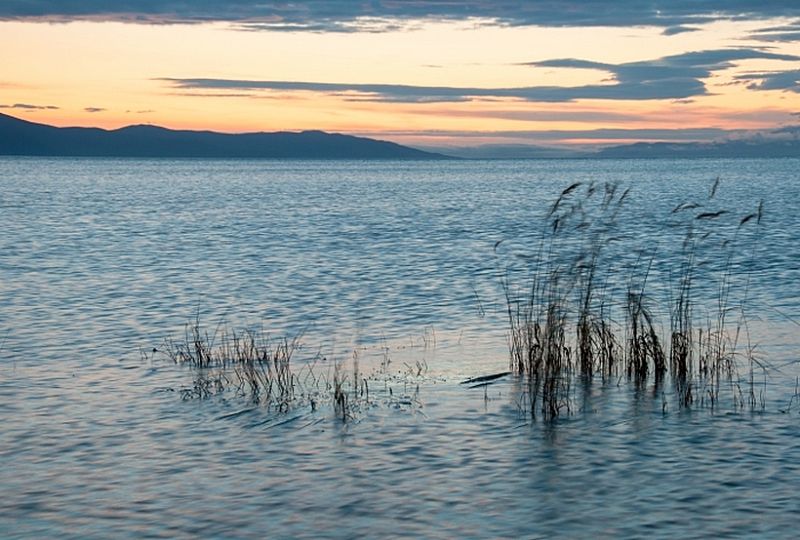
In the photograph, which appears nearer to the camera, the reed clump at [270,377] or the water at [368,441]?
the water at [368,441]

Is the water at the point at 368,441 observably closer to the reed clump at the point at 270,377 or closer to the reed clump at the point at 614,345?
the reed clump at the point at 270,377

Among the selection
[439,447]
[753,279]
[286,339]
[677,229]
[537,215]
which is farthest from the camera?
[537,215]

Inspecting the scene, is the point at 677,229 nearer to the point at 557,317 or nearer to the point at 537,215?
the point at 537,215

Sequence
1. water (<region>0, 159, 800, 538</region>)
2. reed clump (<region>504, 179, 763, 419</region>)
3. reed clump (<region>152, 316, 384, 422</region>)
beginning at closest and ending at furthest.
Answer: water (<region>0, 159, 800, 538</region>) → reed clump (<region>504, 179, 763, 419</region>) → reed clump (<region>152, 316, 384, 422</region>)

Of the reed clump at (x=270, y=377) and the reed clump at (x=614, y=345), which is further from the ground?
the reed clump at (x=614, y=345)

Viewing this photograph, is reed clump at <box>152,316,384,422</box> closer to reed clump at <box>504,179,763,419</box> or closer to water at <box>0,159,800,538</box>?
water at <box>0,159,800,538</box>

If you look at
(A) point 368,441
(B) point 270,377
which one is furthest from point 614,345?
(A) point 368,441

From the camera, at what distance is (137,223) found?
64.9m

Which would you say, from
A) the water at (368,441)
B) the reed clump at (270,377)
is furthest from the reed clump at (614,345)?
the reed clump at (270,377)

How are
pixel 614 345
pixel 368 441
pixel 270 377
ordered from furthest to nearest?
pixel 614 345 → pixel 270 377 → pixel 368 441

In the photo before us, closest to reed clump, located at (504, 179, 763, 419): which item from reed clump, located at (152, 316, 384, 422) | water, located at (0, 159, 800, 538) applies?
water, located at (0, 159, 800, 538)

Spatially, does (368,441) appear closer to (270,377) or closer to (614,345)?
(270,377)

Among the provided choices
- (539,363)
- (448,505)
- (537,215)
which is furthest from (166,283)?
(537,215)

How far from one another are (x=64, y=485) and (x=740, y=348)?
13.2 m
